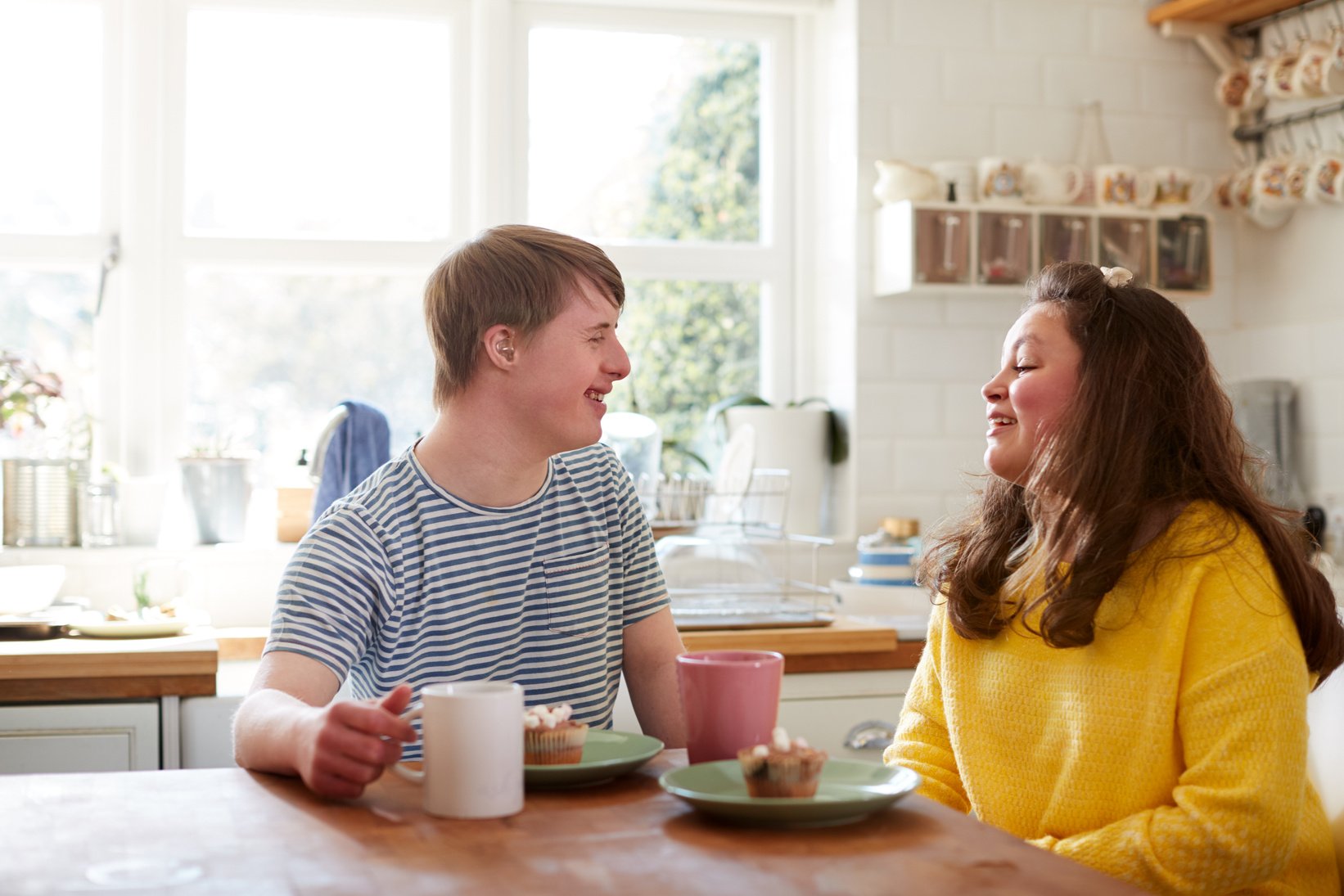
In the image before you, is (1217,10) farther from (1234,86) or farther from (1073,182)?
(1073,182)

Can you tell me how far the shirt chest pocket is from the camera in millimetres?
1456

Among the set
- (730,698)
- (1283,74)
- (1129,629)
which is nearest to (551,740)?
(730,698)

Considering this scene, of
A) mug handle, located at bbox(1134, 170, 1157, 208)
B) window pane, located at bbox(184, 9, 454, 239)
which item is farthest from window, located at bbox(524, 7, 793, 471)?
mug handle, located at bbox(1134, 170, 1157, 208)

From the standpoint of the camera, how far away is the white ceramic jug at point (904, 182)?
2.96 m

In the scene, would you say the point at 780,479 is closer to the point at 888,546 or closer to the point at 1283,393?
the point at 888,546

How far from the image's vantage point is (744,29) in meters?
3.30

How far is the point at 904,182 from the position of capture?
2967 millimetres

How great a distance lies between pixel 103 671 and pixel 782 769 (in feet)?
4.81

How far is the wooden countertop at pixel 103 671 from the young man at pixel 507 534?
84 centimetres

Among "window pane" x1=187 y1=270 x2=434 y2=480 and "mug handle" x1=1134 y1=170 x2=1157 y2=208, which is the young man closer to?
"window pane" x1=187 y1=270 x2=434 y2=480

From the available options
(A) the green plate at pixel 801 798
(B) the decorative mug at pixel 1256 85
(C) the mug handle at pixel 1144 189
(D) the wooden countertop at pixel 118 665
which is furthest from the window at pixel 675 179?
(A) the green plate at pixel 801 798

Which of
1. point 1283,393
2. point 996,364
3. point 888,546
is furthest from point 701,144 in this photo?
point 1283,393

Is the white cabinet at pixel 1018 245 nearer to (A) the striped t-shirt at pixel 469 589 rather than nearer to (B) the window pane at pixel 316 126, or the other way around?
(B) the window pane at pixel 316 126

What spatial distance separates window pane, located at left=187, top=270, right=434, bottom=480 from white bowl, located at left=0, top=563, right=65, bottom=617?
0.54 meters
